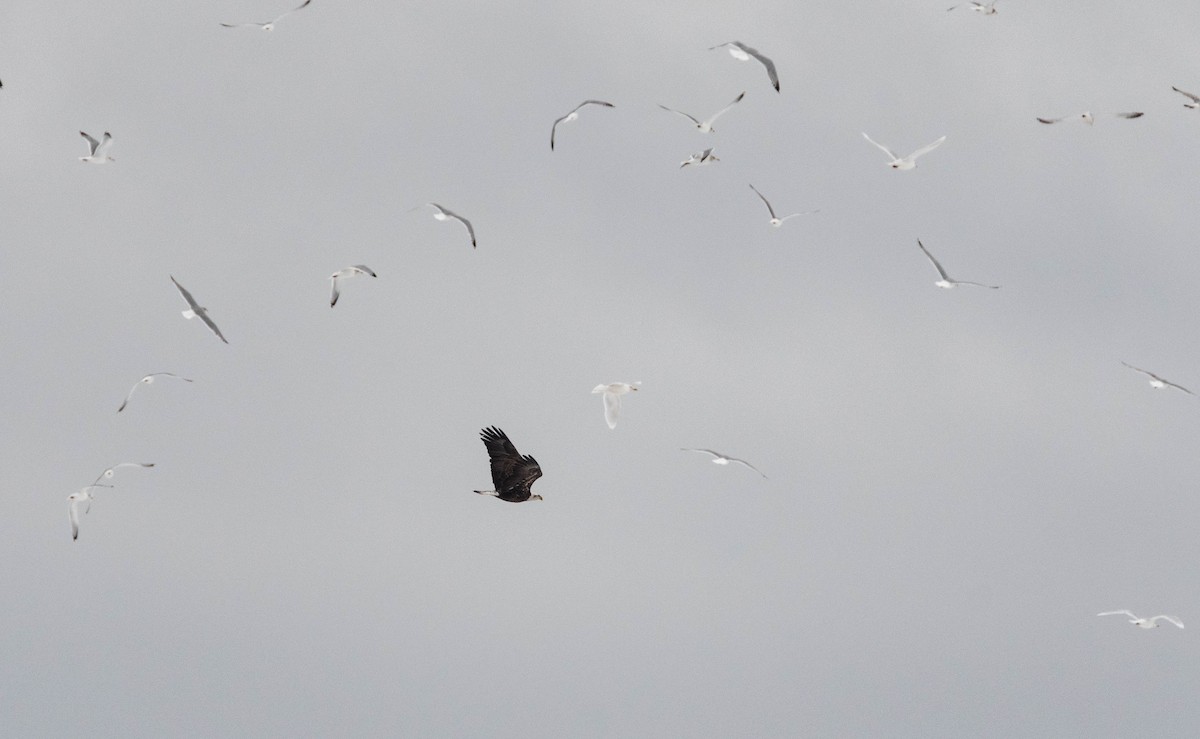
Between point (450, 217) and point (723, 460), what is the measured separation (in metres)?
12.2

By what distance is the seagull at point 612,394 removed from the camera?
6250 centimetres

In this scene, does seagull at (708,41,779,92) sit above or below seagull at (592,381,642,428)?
above

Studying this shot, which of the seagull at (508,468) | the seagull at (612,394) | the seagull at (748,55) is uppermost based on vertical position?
the seagull at (748,55)

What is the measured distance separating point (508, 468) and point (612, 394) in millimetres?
7855

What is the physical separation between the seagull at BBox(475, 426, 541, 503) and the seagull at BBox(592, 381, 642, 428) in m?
7.31

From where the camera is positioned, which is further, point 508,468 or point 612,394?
point 508,468

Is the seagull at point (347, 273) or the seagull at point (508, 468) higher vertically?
the seagull at point (347, 273)

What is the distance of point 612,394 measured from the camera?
63688 millimetres

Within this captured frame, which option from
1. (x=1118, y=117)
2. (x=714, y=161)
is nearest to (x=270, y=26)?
(x=714, y=161)

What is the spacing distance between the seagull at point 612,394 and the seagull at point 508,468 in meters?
7.31

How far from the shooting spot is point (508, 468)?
70062 mm

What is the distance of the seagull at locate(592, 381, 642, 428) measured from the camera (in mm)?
62500

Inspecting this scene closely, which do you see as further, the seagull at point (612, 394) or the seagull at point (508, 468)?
the seagull at point (508, 468)

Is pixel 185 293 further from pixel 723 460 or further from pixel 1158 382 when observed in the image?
pixel 1158 382
